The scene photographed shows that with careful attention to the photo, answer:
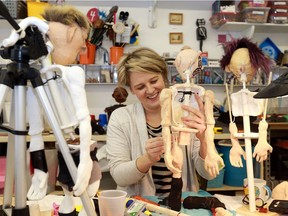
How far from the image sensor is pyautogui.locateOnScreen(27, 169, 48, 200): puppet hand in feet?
2.21

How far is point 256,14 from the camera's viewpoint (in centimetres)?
244

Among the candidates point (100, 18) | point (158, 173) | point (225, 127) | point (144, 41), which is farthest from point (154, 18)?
point (158, 173)

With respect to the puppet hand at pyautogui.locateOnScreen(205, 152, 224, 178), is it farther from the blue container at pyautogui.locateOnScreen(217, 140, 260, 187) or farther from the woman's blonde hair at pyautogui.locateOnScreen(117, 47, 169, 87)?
the blue container at pyautogui.locateOnScreen(217, 140, 260, 187)

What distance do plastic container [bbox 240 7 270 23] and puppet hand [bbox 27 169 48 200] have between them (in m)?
2.23

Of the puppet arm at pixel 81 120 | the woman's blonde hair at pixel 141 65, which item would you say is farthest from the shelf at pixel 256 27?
the puppet arm at pixel 81 120

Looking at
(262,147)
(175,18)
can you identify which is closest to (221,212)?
(262,147)

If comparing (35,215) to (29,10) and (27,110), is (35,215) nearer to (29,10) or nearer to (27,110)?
(27,110)

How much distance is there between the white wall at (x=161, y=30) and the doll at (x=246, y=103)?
160 centimetres

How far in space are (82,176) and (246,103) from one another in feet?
2.05

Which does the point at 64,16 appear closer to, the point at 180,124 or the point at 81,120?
the point at 81,120

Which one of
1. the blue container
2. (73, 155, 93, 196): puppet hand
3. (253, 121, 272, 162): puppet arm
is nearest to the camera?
(73, 155, 93, 196): puppet hand

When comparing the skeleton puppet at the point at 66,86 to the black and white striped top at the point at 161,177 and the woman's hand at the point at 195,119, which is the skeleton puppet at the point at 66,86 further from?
the black and white striped top at the point at 161,177

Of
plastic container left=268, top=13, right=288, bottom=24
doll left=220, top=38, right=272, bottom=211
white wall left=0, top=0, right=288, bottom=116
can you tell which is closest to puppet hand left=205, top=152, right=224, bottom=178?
doll left=220, top=38, right=272, bottom=211

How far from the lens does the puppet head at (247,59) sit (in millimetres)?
1029
